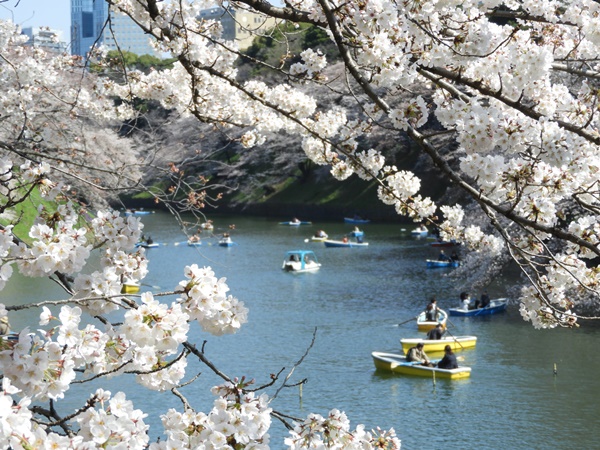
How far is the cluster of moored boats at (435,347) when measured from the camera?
15.4 m

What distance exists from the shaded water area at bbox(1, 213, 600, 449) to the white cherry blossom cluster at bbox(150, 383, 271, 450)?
444cm

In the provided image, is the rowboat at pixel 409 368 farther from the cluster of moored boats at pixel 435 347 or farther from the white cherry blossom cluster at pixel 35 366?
the white cherry blossom cluster at pixel 35 366

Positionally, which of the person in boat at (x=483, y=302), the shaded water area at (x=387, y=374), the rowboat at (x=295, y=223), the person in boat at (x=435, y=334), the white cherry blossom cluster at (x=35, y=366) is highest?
the white cherry blossom cluster at (x=35, y=366)

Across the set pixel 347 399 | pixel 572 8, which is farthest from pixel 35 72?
pixel 347 399

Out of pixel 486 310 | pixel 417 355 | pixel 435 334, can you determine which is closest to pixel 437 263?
pixel 486 310

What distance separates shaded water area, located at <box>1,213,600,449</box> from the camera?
42.7 ft

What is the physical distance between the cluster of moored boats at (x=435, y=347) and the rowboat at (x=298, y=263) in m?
8.14

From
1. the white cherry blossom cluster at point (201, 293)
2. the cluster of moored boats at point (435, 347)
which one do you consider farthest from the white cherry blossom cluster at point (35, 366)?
the cluster of moored boats at point (435, 347)

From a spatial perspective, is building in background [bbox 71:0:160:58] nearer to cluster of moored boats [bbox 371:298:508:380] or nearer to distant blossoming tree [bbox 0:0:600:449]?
distant blossoming tree [bbox 0:0:600:449]

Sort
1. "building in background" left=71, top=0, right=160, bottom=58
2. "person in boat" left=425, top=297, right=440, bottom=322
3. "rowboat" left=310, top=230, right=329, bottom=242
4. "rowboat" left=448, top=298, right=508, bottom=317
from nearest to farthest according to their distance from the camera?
"building in background" left=71, top=0, right=160, bottom=58, "person in boat" left=425, top=297, right=440, bottom=322, "rowboat" left=448, top=298, right=508, bottom=317, "rowboat" left=310, top=230, right=329, bottom=242

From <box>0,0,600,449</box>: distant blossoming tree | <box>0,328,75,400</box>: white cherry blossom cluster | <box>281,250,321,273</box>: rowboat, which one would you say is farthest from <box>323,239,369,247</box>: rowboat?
<box>0,328,75,400</box>: white cherry blossom cluster

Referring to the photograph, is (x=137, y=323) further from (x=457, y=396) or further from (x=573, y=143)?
(x=457, y=396)

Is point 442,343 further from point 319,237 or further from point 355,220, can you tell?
point 355,220

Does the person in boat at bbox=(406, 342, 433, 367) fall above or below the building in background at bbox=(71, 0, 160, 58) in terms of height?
below
